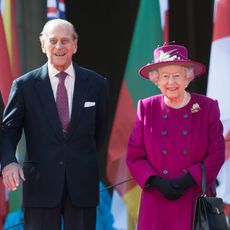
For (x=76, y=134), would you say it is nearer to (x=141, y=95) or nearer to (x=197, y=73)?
(x=197, y=73)

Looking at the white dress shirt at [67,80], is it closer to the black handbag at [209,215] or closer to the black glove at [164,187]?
the black glove at [164,187]

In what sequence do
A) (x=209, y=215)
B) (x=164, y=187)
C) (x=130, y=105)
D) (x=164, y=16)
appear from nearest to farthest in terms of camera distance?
1. (x=209, y=215)
2. (x=164, y=187)
3. (x=164, y=16)
4. (x=130, y=105)

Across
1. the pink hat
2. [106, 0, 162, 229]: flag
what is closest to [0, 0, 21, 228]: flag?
[106, 0, 162, 229]: flag

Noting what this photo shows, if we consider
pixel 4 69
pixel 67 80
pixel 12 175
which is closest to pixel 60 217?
pixel 12 175

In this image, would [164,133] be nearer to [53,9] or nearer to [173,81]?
[173,81]

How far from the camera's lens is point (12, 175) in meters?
3.87

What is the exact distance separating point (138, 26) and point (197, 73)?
1.47m

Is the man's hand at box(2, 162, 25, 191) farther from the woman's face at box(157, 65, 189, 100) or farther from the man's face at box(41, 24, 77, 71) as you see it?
the woman's face at box(157, 65, 189, 100)

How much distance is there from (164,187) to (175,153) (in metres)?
0.24

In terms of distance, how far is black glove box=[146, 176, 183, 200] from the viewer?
12.9ft

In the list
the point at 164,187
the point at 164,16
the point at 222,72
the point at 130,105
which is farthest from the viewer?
the point at 130,105

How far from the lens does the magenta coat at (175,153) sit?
159 inches

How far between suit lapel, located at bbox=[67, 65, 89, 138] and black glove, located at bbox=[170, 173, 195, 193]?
2.29 ft

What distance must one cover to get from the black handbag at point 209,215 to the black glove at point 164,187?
0.53 ft
